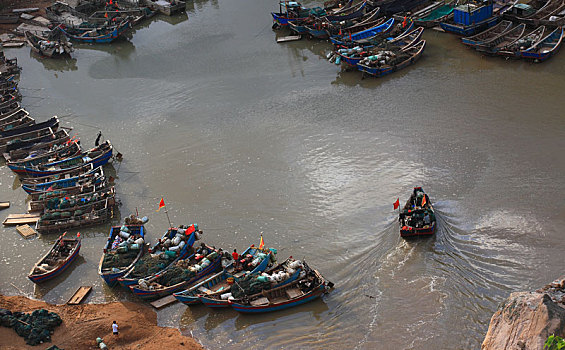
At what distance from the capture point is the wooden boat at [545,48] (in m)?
35.7

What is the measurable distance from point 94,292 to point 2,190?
10832 mm

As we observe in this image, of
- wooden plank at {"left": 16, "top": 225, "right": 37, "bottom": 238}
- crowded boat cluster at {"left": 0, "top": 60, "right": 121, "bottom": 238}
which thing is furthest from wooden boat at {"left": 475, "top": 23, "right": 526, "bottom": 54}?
wooden plank at {"left": 16, "top": 225, "right": 37, "bottom": 238}

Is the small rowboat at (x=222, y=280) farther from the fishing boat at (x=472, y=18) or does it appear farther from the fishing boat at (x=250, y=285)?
the fishing boat at (x=472, y=18)

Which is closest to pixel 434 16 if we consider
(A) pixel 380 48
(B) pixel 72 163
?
(A) pixel 380 48

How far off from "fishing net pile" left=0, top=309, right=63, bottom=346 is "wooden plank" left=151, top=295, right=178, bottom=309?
369cm

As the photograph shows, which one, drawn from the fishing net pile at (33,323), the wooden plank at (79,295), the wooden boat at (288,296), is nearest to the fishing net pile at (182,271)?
the wooden boat at (288,296)

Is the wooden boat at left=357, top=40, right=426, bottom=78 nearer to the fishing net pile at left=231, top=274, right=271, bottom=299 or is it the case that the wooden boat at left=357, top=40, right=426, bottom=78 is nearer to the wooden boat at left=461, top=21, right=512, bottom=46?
the wooden boat at left=461, top=21, right=512, bottom=46

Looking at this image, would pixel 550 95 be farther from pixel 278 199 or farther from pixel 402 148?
pixel 278 199

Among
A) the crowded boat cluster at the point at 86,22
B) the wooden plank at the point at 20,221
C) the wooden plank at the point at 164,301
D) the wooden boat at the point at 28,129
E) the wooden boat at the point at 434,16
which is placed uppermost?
the crowded boat cluster at the point at 86,22

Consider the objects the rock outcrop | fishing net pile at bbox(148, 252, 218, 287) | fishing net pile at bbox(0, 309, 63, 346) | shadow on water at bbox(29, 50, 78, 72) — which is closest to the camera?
the rock outcrop

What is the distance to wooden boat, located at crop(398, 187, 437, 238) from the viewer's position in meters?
23.5

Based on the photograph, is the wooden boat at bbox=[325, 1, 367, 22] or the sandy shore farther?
the wooden boat at bbox=[325, 1, 367, 22]

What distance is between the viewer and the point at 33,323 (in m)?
21.3

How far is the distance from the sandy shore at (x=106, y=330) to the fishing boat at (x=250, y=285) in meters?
1.78
